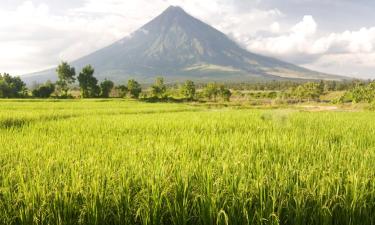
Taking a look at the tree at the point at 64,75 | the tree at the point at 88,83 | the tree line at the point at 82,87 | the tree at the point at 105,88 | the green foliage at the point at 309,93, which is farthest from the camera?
the green foliage at the point at 309,93

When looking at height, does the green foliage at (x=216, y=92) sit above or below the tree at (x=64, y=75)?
below

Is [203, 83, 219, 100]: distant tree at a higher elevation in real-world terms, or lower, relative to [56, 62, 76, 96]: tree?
lower

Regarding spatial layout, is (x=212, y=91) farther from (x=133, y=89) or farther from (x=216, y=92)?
(x=133, y=89)

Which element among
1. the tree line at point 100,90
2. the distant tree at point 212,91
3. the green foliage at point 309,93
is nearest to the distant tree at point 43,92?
the tree line at point 100,90

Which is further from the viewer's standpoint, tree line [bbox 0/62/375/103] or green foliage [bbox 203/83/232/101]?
green foliage [bbox 203/83/232/101]

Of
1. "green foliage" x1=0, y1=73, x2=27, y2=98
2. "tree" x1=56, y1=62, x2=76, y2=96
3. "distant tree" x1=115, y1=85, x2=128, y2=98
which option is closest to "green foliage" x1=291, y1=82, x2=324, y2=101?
"distant tree" x1=115, y1=85, x2=128, y2=98

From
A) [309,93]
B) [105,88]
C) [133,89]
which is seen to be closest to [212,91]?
[133,89]

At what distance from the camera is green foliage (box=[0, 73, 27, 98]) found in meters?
66.3

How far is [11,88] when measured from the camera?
69000 millimetres

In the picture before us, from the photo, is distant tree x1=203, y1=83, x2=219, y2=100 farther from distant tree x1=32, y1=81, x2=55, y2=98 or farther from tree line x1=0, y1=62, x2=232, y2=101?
distant tree x1=32, y1=81, x2=55, y2=98

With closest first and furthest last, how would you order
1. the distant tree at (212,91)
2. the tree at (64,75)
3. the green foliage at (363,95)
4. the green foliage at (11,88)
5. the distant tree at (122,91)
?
the green foliage at (11,88), the green foliage at (363,95), the tree at (64,75), the distant tree at (122,91), the distant tree at (212,91)

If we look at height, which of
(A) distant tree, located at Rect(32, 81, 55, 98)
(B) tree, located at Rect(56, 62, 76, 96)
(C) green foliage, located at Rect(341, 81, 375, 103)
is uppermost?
(B) tree, located at Rect(56, 62, 76, 96)

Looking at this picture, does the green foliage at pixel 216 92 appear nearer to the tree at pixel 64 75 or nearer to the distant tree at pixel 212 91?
the distant tree at pixel 212 91

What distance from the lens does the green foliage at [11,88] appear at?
66.3 m
